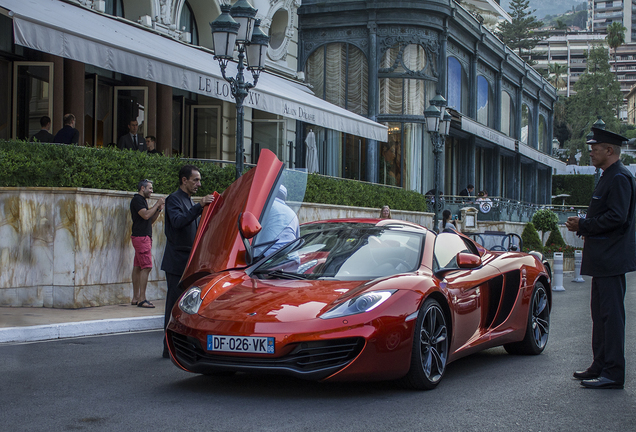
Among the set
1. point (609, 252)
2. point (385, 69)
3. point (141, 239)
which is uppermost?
point (385, 69)

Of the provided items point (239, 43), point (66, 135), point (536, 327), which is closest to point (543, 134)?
point (239, 43)

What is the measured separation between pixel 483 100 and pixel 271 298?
3171 cm

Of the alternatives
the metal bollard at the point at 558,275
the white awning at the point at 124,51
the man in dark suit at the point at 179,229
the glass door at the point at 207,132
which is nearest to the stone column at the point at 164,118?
the glass door at the point at 207,132

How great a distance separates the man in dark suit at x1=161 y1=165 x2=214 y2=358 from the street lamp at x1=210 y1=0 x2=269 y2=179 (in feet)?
15.0

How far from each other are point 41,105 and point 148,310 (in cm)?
673

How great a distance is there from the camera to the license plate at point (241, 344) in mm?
4941

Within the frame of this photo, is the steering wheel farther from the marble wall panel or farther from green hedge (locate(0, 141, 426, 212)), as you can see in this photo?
green hedge (locate(0, 141, 426, 212))

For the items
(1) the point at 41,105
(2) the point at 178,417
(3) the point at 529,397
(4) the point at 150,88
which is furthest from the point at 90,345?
(4) the point at 150,88

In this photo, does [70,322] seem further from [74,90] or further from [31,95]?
[74,90]

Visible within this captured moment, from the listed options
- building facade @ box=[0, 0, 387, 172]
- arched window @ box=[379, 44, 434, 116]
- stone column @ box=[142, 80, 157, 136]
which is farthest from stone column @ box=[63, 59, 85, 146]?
arched window @ box=[379, 44, 434, 116]

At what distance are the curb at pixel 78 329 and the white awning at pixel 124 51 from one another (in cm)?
364

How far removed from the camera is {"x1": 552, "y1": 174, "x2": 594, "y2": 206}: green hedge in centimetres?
6431

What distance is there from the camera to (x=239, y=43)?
12281 mm

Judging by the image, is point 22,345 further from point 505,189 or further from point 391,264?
point 505,189
